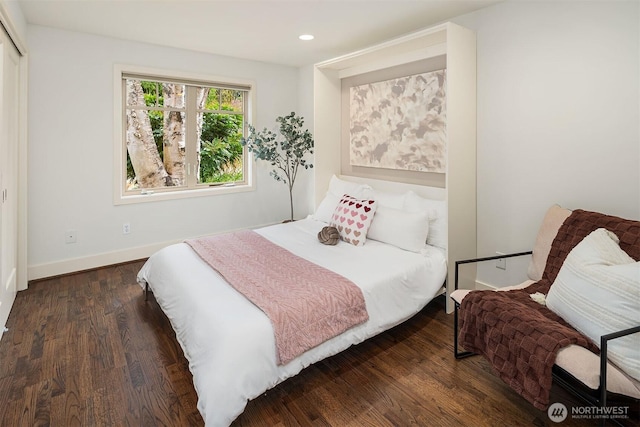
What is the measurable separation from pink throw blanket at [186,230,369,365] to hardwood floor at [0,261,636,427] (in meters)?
0.31

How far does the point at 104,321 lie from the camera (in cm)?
281

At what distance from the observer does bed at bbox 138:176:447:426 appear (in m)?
1.71

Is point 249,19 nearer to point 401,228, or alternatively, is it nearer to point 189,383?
point 401,228

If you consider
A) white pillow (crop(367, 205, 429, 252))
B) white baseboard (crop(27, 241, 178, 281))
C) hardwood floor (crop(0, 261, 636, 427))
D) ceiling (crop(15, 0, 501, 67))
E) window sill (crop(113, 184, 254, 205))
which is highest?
ceiling (crop(15, 0, 501, 67))

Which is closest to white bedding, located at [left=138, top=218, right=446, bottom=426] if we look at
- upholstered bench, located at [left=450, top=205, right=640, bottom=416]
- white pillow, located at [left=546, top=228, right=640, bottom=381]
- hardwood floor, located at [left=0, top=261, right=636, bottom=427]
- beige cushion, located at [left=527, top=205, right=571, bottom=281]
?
hardwood floor, located at [left=0, top=261, right=636, bottom=427]

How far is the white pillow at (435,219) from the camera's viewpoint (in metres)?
2.97

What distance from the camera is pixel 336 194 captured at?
3.92 meters

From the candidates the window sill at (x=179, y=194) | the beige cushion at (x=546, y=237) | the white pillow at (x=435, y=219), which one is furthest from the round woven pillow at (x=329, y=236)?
the window sill at (x=179, y=194)

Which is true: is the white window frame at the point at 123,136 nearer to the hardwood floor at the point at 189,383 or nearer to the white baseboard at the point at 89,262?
the white baseboard at the point at 89,262

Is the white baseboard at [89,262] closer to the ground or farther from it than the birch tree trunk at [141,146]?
closer to the ground

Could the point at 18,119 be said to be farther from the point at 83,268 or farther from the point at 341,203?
the point at 341,203

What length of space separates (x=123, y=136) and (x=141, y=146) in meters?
0.28

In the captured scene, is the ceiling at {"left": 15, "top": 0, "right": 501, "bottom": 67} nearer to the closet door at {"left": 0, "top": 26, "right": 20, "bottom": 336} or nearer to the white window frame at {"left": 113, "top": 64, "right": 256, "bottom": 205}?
the white window frame at {"left": 113, "top": 64, "right": 256, "bottom": 205}

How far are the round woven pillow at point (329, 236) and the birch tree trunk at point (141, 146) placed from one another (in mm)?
2464
